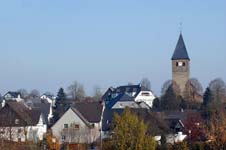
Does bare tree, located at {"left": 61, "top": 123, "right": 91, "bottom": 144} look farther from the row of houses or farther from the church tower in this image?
the church tower

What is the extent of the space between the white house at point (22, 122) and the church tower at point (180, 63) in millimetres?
50217

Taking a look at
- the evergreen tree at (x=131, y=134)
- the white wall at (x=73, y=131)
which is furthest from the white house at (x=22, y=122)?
the evergreen tree at (x=131, y=134)

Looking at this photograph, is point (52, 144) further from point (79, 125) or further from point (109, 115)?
point (109, 115)

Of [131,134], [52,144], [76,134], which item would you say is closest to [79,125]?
[76,134]

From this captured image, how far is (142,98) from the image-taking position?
327 ft

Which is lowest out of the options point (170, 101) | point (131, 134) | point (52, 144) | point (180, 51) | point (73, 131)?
point (52, 144)

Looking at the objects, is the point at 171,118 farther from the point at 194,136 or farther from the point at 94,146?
the point at 94,146

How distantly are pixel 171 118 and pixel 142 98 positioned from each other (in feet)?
141

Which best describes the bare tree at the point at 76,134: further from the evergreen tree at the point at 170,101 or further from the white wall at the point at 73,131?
the evergreen tree at the point at 170,101

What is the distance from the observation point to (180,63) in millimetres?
103812

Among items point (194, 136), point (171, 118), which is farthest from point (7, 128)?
point (171, 118)

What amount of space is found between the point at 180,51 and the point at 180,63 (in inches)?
96.6

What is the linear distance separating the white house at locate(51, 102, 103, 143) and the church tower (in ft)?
162

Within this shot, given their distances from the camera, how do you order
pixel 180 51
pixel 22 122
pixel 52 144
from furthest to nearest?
pixel 180 51 < pixel 22 122 < pixel 52 144
